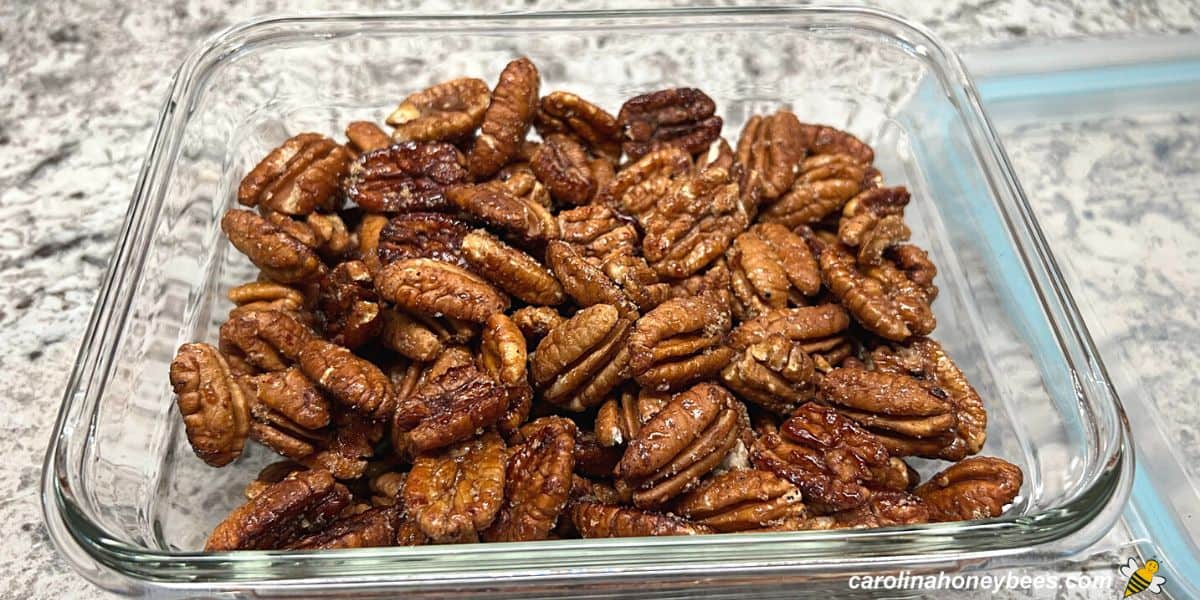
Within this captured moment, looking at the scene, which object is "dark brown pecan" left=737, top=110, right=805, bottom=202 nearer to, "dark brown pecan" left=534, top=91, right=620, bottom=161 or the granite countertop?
"dark brown pecan" left=534, top=91, right=620, bottom=161

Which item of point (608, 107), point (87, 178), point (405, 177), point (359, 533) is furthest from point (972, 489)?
point (87, 178)

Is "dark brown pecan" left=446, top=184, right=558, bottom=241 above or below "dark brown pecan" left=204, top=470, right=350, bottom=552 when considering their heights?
above

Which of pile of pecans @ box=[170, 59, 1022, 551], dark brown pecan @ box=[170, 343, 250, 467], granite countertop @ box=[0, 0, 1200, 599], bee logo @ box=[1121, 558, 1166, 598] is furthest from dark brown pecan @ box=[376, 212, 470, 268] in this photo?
bee logo @ box=[1121, 558, 1166, 598]

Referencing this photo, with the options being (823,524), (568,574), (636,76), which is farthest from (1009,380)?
(636,76)

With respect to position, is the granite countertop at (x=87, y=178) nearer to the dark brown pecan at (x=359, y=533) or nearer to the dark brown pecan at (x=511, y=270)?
the dark brown pecan at (x=359, y=533)

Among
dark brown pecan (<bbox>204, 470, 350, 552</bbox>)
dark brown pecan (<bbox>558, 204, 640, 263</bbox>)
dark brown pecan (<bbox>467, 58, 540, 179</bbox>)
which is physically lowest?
dark brown pecan (<bbox>204, 470, 350, 552</bbox>)

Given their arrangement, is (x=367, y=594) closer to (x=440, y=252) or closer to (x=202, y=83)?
(x=440, y=252)

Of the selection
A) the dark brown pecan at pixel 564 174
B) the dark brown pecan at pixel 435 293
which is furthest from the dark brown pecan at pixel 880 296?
the dark brown pecan at pixel 435 293

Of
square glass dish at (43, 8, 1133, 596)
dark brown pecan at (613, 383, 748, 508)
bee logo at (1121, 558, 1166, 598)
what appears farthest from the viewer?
bee logo at (1121, 558, 1166, 598)
